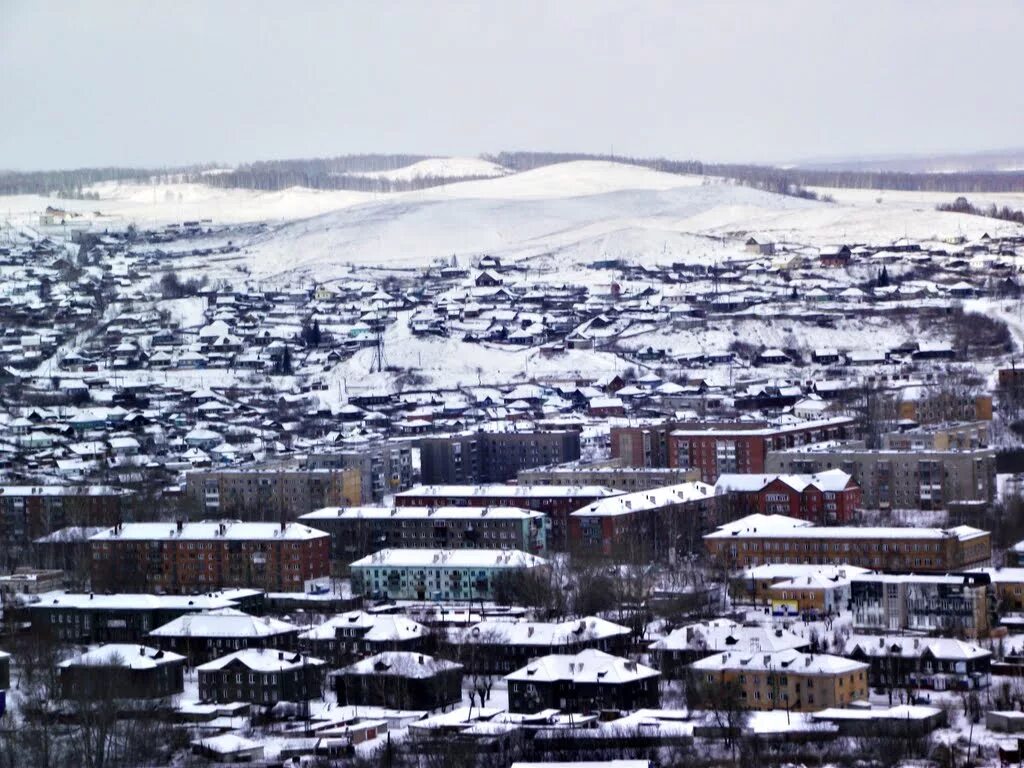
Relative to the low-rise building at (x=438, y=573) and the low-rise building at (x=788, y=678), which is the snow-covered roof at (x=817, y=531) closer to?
the low-rise building at (x=438, y=573)

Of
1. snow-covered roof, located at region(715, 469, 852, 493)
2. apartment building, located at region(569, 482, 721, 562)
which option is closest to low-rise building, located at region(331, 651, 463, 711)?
apartment building, located at region(569, 482, 721, 562)

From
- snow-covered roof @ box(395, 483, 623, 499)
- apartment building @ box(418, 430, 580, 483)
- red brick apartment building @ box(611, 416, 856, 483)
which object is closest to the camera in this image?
snow-covered roof @ box(395, 483, 623, 499)

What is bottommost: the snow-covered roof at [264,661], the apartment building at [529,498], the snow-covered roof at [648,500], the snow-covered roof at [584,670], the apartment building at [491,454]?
the apartment building at [491,454]

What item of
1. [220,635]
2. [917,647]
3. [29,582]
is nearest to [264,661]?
[220,635]

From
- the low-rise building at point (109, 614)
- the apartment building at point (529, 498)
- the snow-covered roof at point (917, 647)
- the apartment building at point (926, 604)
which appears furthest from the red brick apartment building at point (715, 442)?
the snow-covered roof at point (917, 647)

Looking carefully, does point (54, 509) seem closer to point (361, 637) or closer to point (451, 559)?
point (451, 559)

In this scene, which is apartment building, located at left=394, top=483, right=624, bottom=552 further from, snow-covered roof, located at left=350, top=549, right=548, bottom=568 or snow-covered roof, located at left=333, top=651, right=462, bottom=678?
snow-covered roof, located at left=333, top=651, right=462, bottom=678
